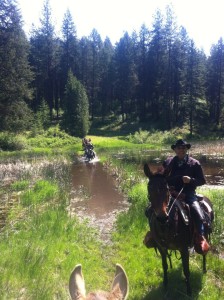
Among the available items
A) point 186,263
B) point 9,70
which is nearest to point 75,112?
point 9,70

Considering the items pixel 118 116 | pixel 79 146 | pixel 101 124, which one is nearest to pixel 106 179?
pixel 79 146

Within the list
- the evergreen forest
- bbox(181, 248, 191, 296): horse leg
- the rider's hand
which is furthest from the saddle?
the evergreen forest

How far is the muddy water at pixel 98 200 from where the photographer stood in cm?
1170

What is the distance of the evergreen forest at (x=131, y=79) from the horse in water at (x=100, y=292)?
43237mm

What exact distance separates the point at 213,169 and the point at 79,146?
18798mm

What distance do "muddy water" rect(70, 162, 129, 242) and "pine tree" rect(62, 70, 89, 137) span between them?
24.8m

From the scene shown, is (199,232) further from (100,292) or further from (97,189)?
(97,189)

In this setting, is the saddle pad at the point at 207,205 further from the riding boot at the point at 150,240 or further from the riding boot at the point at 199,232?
the riding boot at the point at 150,240

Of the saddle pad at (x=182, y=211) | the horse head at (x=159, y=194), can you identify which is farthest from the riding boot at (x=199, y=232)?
the horse head at (x=159, y=194)

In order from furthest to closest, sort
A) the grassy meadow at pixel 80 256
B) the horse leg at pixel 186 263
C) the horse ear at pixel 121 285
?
the horse leg at pixel 186 263, the grassy meadow at pixel 80 256, the horse ear at pixel 121 285

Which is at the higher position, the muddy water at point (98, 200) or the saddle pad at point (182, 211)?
the saddle pad at point (182, 211)

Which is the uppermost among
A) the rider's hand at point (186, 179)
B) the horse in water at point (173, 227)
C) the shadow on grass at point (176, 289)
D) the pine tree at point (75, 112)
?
the pine tree at point (75, 112)

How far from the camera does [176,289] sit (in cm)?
666

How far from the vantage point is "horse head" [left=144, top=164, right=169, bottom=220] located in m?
5.66
